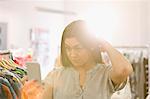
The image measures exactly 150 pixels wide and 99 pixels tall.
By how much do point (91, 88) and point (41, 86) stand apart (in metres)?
0.24

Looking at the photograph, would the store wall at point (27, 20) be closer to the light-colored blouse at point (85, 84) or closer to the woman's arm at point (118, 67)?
the light-colored blouse at point (85, 84)

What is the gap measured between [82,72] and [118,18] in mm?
3728

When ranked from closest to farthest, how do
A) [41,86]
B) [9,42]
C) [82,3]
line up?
1. [41,86]
2. [9,42]
3. [82,3]

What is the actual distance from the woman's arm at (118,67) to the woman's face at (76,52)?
10cm

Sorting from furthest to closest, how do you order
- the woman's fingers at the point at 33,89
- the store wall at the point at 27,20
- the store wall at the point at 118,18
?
the store wall at the point at 118,18
the store wall at the point at 27,20
the woman's fingers at the point at 33,89

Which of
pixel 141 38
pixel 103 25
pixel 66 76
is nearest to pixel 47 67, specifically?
pixel 103 25

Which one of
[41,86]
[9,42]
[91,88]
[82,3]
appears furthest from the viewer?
[82,3]

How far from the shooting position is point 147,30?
4574mm

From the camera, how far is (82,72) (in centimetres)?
129

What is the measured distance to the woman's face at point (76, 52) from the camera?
4.05ft

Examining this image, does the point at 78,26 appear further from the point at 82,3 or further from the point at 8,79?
the point at 82,3

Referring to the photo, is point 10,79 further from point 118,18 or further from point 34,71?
point 118,18

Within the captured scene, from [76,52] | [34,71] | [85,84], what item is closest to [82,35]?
[76,52]

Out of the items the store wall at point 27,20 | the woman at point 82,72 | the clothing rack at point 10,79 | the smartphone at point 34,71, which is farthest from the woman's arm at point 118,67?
the store wall at point 27,20
